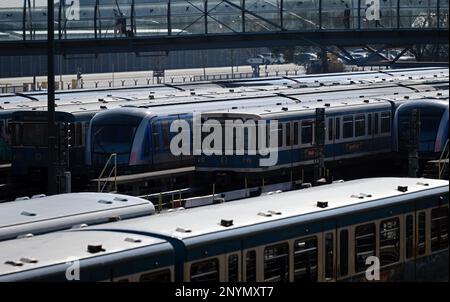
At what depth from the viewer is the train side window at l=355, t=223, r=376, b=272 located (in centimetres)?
1622

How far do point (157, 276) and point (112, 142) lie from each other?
16395mm

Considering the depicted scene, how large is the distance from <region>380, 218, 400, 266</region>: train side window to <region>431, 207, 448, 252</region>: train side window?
3.36ft

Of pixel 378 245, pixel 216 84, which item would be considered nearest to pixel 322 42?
pixel 216 84

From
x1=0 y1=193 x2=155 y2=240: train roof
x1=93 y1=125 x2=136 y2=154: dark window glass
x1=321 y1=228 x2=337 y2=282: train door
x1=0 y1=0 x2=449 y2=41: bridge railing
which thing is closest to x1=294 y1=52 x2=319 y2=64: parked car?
x1=0 y1=0 x2=449 y2=41: bridge railing

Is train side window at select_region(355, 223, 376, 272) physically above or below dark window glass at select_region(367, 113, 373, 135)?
below

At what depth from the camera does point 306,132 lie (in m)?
30.7

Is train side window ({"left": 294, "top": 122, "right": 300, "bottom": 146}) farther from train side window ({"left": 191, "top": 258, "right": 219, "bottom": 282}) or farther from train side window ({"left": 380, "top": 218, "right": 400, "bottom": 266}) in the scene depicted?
train side window ({"left": 191, "top": 258, "right": 219, "bottom": 282})

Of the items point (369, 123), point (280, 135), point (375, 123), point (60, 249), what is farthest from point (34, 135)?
point (60, 249)

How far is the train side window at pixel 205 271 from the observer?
13.7 meters

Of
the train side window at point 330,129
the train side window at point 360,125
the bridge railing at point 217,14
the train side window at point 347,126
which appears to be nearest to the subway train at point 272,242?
the train side window at point 330,129

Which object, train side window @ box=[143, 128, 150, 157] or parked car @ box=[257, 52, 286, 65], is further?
parked car @ box=[257, 52, 286, 65]

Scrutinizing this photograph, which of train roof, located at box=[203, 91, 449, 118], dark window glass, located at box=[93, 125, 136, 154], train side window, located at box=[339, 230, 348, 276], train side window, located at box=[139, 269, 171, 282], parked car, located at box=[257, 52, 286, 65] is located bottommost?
train side window, located at box=[339, 230, 348, 276]

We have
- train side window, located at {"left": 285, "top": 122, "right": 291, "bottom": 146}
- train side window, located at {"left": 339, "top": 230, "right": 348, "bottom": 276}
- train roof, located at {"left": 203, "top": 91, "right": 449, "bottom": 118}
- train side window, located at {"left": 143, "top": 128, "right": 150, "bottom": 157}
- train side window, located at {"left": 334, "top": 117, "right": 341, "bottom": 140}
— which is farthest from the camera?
train side window, located at {"left": 334, "top": 117, "right": 341, "bottom": 140}

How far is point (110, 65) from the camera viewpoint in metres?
91.2
